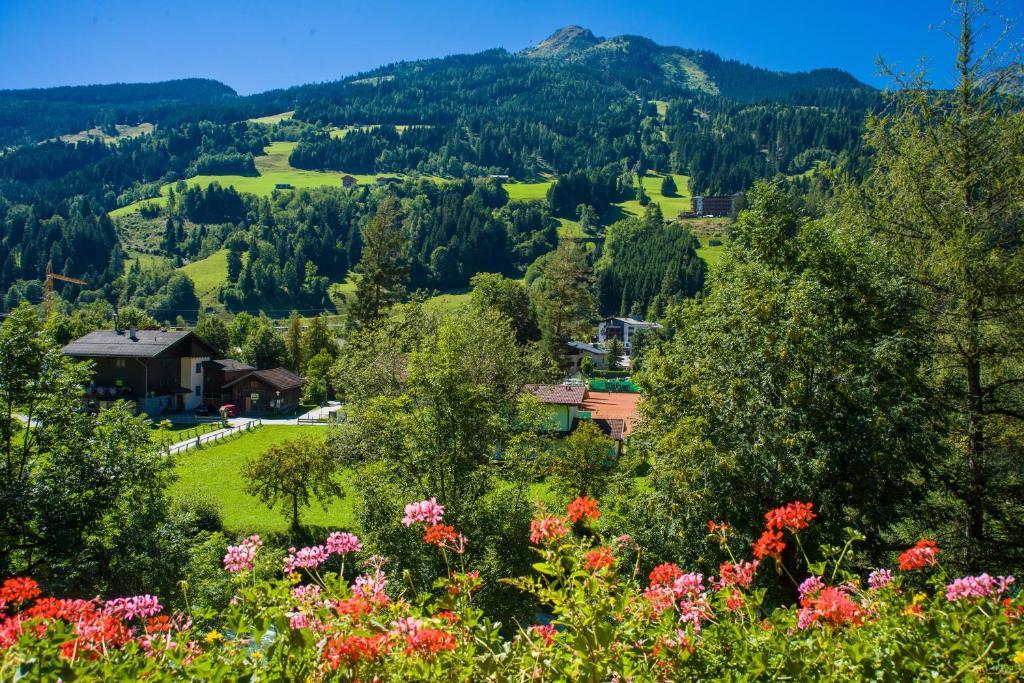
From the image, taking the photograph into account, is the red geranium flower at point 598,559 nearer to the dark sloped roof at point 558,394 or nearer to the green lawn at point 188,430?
the dark sloped roof at point 558,394

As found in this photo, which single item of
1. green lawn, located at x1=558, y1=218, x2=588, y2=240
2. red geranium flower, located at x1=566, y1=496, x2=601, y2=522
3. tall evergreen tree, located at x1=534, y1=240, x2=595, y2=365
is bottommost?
tall evergreen tree, located at x1=534, y1=240, x2=595, y2=365

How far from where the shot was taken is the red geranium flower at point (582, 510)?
3250mm

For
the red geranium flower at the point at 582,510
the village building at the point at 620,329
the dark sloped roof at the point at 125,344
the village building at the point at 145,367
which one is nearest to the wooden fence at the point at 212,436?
the village building at the point at 145,367

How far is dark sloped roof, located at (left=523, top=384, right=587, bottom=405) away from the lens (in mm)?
36759

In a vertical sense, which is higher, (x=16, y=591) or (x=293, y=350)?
(x=16, y=591)

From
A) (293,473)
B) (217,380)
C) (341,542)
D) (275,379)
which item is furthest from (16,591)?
(217,380)

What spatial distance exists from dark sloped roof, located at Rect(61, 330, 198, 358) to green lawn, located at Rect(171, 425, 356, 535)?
592 inches

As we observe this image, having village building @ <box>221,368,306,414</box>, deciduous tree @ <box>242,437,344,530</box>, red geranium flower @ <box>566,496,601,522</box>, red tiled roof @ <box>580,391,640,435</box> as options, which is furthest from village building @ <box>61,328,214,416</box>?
red geranium flower @ <box>566,496,601,522</box>

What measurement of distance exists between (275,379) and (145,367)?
9835 mm

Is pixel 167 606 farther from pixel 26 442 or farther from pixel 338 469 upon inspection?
pixel 338 469

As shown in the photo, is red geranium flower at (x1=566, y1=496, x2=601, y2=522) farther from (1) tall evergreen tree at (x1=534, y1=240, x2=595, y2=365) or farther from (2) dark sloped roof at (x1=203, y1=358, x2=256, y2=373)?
(2) dark sloped roof at (x1=203, y1=358, x2=256, y2=373)

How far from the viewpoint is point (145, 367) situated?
5088 centimetres

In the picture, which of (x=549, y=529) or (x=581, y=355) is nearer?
(x=549, y=529)

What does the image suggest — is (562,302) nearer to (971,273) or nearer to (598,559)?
(971,273)
